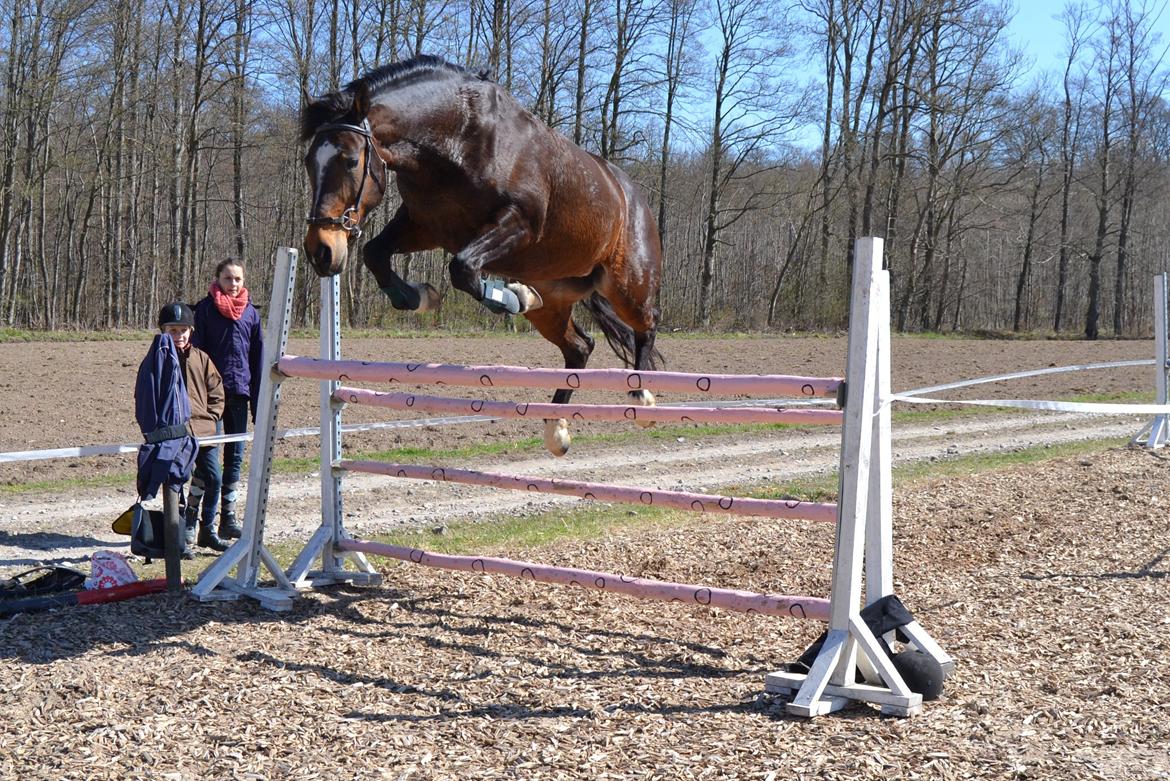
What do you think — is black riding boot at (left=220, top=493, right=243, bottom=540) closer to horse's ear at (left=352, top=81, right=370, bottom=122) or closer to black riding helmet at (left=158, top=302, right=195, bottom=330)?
black riding helmet at (left=158, top=302, right=195, bottom=330)

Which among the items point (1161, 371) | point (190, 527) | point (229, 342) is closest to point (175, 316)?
point (229, 342)

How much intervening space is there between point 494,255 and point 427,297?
490 millimetres

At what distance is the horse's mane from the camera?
15.1ft

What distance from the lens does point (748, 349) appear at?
82.1 ft

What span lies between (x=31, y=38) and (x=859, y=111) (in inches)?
1107

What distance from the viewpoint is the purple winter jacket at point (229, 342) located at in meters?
7.94

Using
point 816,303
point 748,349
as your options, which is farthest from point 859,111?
point 748,349

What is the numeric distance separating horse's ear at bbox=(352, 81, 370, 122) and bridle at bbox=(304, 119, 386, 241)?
4 centimetres

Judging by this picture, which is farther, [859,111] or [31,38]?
[859,111]

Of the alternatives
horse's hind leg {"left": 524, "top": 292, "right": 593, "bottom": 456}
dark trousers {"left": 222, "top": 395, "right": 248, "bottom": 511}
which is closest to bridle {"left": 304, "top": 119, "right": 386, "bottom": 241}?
horse's hind leg {"left": 524, "top": 292, "right": 593, "bottom": 456}

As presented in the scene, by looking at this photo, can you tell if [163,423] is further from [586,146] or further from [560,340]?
[586,146]

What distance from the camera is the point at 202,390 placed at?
7.44 metres

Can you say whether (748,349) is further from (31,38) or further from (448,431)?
(31,38)

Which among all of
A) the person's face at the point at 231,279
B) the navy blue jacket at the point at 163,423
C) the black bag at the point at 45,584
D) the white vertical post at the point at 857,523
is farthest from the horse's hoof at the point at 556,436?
the person's face at the point at 231,279
